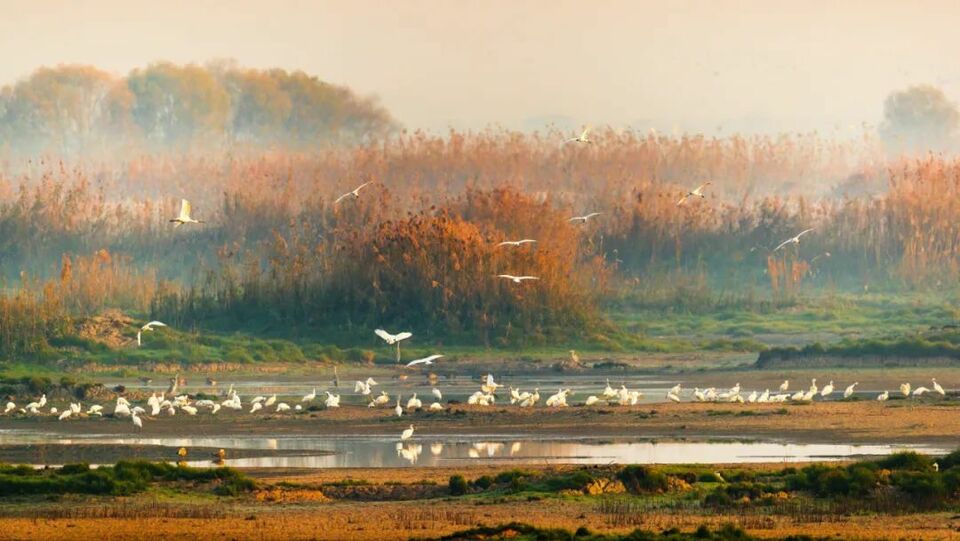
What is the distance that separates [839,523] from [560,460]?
750cm

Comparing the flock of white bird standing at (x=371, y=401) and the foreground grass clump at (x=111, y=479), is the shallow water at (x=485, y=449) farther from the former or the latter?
the foreground grass clump at (x=111, y=479)

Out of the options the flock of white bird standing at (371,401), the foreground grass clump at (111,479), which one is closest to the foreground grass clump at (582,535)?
the foreground grass clump at (111,479)

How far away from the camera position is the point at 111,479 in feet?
77.6

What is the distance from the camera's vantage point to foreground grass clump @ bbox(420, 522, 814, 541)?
18.5m

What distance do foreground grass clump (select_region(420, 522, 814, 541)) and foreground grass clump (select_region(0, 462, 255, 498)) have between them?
5.24 meters

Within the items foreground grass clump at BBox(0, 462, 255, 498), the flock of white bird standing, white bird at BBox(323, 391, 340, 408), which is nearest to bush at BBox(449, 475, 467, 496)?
foreground grass clump at BBox(0, 462, 255, 498)

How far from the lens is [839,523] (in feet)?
67.5

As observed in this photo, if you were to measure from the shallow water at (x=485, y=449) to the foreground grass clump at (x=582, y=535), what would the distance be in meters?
7.61

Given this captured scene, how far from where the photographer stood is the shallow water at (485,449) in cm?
2764

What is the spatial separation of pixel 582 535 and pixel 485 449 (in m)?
10.8

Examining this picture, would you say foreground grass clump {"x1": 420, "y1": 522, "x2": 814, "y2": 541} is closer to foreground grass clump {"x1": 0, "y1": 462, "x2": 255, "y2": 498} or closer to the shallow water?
foreground grass clump {"x1": 0, "y1": 462, "x2": 255, "y2": 498}

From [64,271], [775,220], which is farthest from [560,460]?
[775,220]

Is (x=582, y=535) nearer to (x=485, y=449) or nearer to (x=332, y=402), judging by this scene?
(x=485, y=449)

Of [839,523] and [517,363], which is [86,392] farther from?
[839,523]
